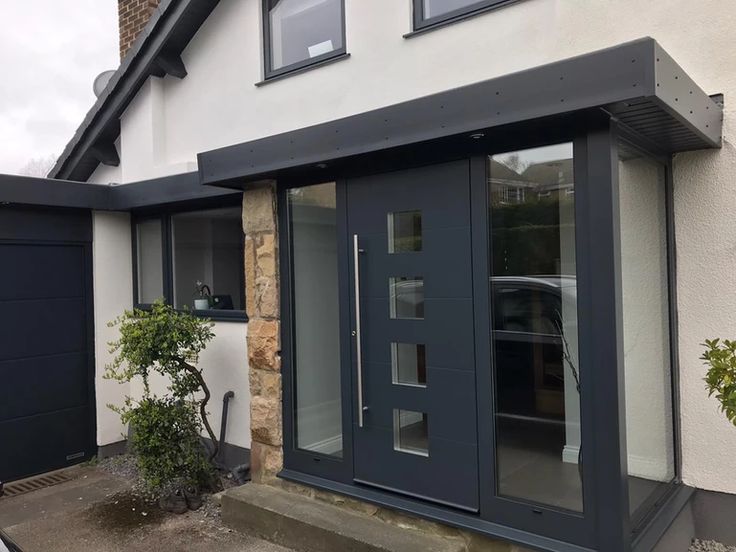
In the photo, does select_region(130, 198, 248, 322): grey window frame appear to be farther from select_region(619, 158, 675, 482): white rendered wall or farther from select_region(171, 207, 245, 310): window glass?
select_region(619, 158, 675, 482): white rendered wall

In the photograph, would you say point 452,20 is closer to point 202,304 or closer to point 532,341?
point 532,341

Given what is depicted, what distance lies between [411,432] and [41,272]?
4327 millimetres

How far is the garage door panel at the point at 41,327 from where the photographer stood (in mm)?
5805

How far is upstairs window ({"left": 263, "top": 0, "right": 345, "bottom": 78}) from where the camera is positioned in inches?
203

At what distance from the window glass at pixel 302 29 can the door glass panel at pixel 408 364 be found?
2715mm

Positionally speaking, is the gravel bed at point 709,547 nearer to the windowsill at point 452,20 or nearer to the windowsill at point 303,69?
the windowsill at point 452,20

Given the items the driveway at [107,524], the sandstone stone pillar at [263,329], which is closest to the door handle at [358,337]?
the sandstone stone pillar at [263,329]

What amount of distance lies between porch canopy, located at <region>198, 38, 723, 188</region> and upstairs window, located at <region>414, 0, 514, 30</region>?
1.18 m

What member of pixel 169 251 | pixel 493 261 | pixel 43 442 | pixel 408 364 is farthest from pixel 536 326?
pixel 43 442

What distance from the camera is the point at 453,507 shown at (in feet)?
12.0

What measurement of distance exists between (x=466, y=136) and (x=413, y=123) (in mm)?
326

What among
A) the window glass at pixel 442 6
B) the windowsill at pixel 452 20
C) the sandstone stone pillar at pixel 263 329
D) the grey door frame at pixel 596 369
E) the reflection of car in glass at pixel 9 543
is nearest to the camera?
the grey door frame at pixel 596 369

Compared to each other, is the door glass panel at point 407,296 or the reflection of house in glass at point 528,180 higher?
the reflection of house in glass at point 528,180

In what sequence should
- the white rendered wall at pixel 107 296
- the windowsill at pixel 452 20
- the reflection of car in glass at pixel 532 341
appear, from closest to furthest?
the reflection of car in glass at pixel 532 341, the windowsill at pixel 452 20, the white rendered wall at pixel 107 296
